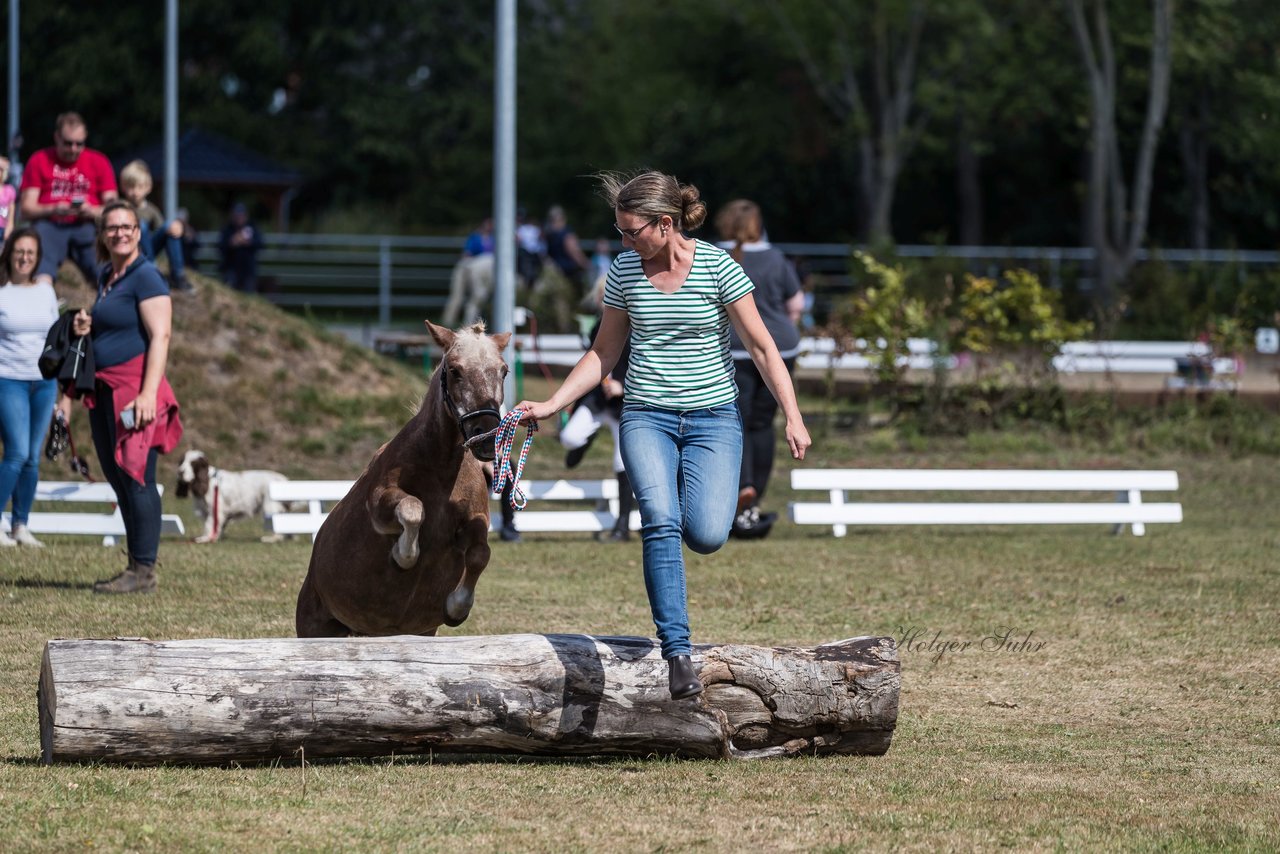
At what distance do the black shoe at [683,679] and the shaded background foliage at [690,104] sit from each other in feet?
105

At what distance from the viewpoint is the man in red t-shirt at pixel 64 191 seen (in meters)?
14.3

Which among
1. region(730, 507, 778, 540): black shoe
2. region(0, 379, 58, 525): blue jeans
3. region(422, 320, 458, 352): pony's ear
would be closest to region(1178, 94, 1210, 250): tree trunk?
region(730, 507, 778, 540): black shoe

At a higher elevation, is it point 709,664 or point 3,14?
point 3,14

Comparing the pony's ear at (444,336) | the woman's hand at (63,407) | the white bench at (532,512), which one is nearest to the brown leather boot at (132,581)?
the woman's hand at (63,407)

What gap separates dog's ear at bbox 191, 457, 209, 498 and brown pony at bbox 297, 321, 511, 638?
555 cm

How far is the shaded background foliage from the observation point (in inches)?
1539

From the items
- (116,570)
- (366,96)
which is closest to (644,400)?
(116,570)

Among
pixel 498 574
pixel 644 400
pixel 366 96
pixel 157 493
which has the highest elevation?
pixel 366 96

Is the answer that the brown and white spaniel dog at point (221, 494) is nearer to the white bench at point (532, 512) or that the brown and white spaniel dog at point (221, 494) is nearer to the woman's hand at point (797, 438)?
the white bench at point (532, 512)

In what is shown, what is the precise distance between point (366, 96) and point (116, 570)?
37622 millimetres

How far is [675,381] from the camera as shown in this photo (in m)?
6.50

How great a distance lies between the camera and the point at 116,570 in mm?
11172

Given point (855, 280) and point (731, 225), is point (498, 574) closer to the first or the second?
point (731, 225)

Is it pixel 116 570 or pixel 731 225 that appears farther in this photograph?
pixel 731 225
